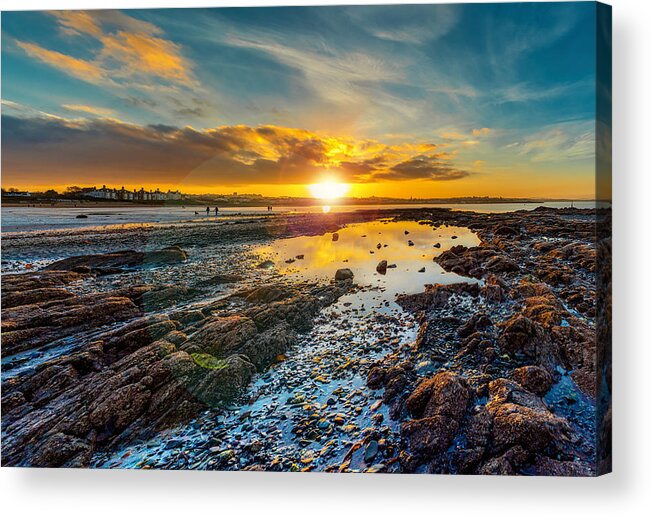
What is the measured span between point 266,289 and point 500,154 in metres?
5.47

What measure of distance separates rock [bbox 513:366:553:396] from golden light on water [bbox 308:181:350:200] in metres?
4.42

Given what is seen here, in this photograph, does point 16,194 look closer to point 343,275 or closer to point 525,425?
point 343,275

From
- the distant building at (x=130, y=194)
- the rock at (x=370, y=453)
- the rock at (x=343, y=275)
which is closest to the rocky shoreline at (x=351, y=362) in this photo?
the rock at (x=370, y=453)

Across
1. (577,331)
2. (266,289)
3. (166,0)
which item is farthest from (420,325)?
(166,0)

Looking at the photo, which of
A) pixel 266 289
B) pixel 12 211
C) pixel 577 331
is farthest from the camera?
pixel 266 289

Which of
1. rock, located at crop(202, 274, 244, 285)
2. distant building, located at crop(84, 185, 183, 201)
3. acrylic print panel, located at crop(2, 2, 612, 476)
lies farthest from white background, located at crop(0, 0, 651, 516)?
distant building, located at crop(84, 185, 183, 201)

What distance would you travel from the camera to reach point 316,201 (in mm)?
6434

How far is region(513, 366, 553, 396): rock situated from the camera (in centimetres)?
380

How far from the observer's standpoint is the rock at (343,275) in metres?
7.05

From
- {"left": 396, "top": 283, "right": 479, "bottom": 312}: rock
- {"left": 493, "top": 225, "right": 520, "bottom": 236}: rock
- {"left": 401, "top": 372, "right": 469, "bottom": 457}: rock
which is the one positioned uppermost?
{"left": 493, "top": 225, "right": 520, "bottom": 236}: rock

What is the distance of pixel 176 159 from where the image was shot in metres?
→ 5.11

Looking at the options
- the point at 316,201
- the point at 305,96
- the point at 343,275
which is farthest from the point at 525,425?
the point at 305,96

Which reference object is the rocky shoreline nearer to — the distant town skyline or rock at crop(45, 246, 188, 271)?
rock at crop(45, 246, 188, 271)

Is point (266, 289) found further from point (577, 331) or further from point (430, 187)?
point (577, 331)
